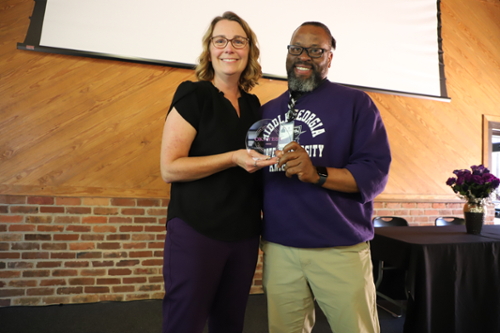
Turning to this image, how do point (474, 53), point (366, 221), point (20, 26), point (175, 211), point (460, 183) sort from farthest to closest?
point (474, 53), point (20, 26), point (460, 183), point (366, 221), point (175, 211)

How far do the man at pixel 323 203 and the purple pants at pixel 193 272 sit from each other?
8.5 inches

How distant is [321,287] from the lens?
49.6 inches

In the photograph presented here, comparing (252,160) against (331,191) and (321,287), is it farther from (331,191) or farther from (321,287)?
(321,287)

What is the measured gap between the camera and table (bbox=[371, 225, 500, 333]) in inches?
77.6

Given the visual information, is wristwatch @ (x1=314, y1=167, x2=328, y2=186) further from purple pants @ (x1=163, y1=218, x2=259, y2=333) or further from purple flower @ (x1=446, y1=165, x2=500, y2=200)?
purple flower @ (x1=446, y1=165, x2=500, y2=200)

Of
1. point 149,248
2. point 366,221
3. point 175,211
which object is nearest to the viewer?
point 175,211

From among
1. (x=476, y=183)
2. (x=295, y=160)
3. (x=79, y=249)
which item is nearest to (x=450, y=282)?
→ (x=476, y=183)

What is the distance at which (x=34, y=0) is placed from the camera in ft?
9.11

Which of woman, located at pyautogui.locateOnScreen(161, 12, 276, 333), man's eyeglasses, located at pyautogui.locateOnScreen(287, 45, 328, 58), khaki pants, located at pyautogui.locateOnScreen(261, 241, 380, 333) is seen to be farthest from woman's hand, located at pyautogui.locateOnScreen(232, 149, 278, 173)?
man's eyeglasses, located at pyautogui.locateOnScreen(287, 45, 328, 58)

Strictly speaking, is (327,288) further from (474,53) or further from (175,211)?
(474,53)

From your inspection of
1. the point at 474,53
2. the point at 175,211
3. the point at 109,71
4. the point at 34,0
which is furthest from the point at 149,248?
the point at 474,53

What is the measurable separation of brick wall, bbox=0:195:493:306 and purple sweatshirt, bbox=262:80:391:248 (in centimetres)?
194

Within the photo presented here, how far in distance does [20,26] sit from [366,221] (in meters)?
3.20

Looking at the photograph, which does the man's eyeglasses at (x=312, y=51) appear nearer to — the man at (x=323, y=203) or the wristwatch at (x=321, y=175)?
the man at (x=323, y=203)
